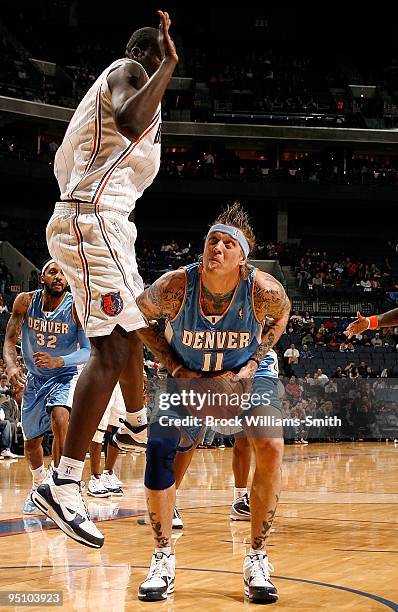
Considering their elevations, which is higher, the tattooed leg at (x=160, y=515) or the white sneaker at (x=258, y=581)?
the tattooed leg at (x=160, y=515)

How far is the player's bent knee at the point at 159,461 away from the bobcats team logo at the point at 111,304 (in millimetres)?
824

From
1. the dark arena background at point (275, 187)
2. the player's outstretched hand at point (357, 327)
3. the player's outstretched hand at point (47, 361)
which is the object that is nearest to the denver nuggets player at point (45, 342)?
the player's outstretched hand at point (47, 361)

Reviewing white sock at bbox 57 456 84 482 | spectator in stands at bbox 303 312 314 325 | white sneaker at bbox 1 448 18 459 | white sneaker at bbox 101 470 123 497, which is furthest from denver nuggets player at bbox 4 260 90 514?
spectator in stands at bbox 303 312 314 325

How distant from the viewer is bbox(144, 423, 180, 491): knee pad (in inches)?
186

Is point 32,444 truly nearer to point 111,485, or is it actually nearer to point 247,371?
point 111,485

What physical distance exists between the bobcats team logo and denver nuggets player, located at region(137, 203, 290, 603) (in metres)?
0.34

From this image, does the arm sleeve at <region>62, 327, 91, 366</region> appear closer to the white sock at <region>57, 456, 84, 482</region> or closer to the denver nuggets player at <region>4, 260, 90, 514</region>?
the denver nuggets player at <region>4, 260, 90, 514</region>

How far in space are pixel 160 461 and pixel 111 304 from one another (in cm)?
95

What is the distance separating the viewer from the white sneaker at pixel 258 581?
14.5ft

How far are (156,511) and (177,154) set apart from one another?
3288cm

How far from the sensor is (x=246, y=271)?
4.89 m

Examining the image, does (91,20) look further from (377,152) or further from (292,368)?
(292,368)

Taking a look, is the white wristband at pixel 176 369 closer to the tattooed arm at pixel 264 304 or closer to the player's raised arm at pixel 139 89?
the tattooed arm at pixel 264 304

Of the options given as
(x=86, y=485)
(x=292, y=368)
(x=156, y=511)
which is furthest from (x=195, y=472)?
(x=292, y=368)
